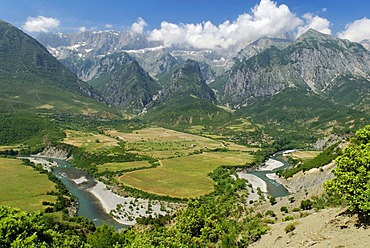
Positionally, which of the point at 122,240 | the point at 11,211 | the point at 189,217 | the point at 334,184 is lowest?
the point at 122,240

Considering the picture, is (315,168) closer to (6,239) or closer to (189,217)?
(189,217)

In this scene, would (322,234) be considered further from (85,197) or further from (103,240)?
(85,197)

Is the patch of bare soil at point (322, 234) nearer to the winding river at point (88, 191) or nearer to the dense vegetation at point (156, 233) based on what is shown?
the dense vegetation at point (156, 233)

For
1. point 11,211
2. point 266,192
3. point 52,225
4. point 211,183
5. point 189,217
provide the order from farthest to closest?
point 211,183, point 266,192, point 52,225, point 189,217, point 11,211

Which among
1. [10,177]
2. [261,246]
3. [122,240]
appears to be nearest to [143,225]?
[122,240]

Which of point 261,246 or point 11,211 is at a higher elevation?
point 11,211

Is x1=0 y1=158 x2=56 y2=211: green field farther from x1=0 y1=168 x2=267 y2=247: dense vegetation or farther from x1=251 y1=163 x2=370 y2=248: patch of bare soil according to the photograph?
x1=251 y1=163 x2=370 y2=248: patch of bare soil

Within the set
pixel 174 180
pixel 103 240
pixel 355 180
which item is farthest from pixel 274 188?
pixel 355 180
